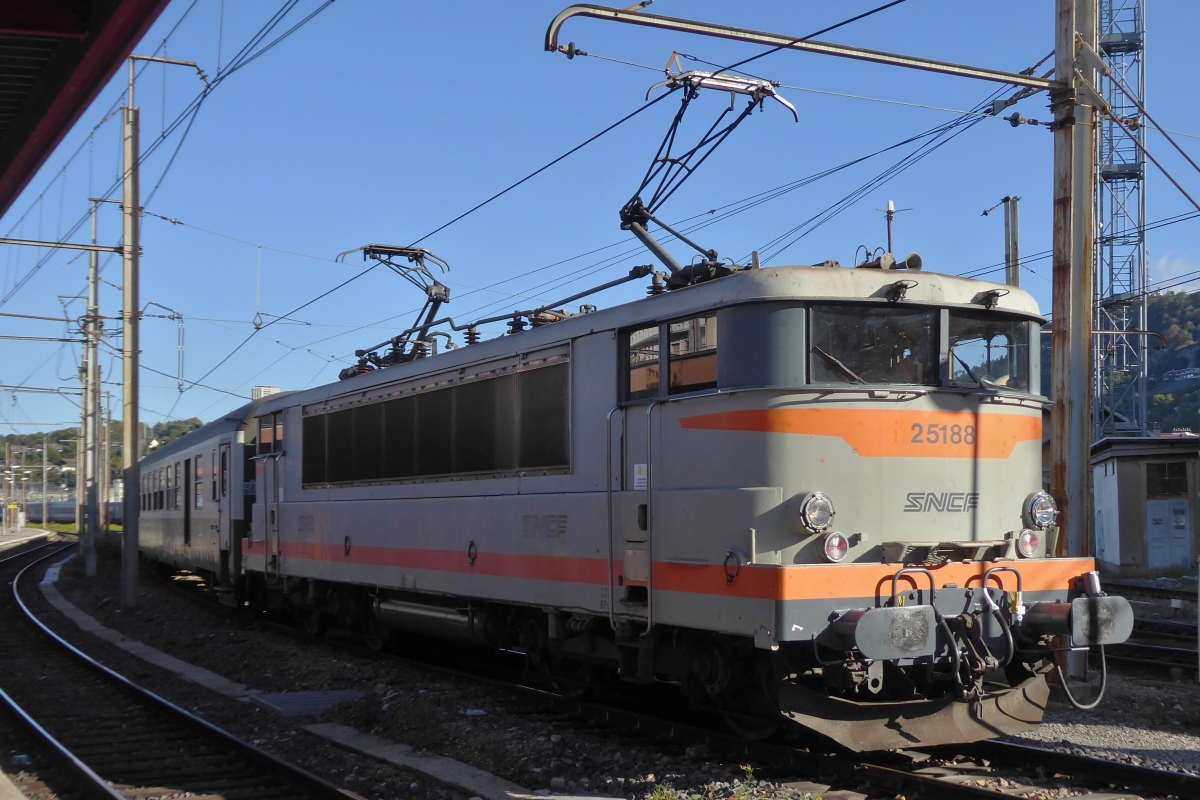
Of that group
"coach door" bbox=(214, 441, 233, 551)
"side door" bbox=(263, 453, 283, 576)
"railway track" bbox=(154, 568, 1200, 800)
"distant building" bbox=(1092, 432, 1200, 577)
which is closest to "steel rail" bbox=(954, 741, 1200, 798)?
"railway track" bbox=(154, 568, 1200, 800)

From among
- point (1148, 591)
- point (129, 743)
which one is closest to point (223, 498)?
point (129, 743)

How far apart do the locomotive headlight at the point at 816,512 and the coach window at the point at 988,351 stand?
1.49 metres

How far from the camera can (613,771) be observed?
7.66 meters

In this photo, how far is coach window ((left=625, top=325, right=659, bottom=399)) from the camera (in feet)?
27.3

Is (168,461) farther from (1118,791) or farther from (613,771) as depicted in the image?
(1118,791)

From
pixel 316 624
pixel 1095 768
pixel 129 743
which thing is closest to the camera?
pixel 1095 768

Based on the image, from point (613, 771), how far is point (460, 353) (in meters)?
4.88

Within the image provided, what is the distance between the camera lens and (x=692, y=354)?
795 centimetres

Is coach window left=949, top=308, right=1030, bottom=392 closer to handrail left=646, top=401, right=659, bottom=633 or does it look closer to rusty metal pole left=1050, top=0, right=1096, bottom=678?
rusty metal pole left=1050, top=0, right=1096, bottom=678

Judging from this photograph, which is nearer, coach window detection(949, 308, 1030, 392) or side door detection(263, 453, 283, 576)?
coach window detection(949, 308, 1030, 392)

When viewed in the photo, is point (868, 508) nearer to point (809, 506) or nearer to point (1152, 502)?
point (809, 506)

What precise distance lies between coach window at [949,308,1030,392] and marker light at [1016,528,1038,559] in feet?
3.59

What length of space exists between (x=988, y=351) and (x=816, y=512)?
6.96 feet

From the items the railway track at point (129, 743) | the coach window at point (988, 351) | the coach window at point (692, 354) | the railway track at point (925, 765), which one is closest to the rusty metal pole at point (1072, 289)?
the coach window at point (988, 351)
